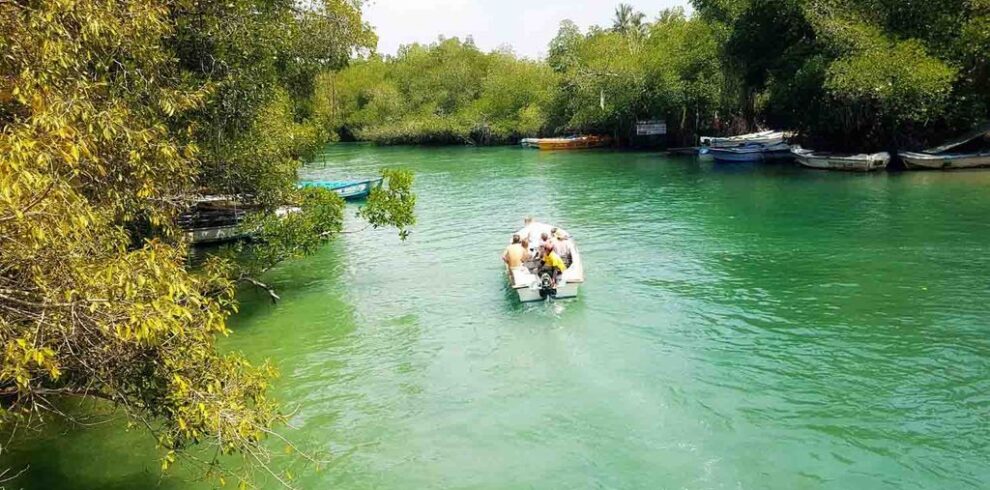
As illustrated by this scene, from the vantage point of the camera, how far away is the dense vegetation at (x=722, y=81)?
101ft

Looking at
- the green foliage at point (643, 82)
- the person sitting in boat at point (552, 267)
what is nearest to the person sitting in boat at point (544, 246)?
the person sitting in boat at point (552, 267)

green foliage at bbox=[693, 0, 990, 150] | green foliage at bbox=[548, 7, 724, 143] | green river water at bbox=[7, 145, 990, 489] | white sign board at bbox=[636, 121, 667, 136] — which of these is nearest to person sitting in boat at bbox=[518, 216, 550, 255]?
green river water at bbox=[7, 145, 990, 489]

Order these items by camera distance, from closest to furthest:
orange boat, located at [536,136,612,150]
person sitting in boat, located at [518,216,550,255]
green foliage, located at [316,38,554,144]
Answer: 1. person sitting in boat, located at [518,216,550,255]
2. orange boat, located at [536,136,612,150]
3. green foliage, located at [316,38,554,144]

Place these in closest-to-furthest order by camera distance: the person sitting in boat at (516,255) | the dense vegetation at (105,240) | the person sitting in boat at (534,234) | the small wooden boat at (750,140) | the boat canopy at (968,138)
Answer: the dense vegetation at (105,240) → the person sitting in boat at (516,255) → the person sitting in boat at (534,234) → the boat canopy at (968,138) → the small wooden boat at (750,140)

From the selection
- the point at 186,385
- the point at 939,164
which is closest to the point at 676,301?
the point at 186,385

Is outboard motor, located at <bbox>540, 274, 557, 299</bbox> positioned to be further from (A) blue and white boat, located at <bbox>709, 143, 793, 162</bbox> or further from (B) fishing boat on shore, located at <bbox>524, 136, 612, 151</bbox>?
(B) fishing boat on shore, located at <bbox>524, 136, 612, 151</bbox>

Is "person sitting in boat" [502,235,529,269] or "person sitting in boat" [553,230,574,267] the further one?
"person sitting in boat" [553,230,574,267]

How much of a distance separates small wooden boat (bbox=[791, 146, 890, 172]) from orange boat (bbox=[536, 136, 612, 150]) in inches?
1004

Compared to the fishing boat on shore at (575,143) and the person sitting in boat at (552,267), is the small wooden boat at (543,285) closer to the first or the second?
the person sitting in boat at (552,267)

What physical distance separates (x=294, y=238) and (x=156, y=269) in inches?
372

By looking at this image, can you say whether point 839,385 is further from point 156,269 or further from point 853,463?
point 156,269

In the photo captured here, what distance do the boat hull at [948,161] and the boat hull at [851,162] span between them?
1198 millimetres

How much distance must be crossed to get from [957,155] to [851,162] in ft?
13.9

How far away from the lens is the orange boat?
5928 centimetres
